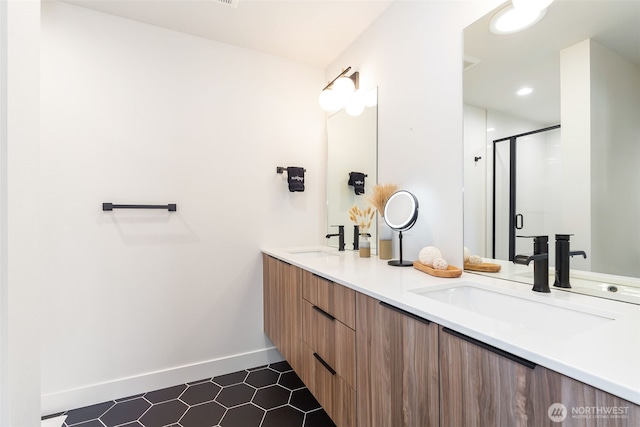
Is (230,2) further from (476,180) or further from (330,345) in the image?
(330,345)

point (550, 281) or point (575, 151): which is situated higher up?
point (575, 151)

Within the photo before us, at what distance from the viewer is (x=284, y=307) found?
1.90 metres

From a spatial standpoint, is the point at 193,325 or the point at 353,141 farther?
the point at 353,141

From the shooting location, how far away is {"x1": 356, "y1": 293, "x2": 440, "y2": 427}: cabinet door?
0.83 m

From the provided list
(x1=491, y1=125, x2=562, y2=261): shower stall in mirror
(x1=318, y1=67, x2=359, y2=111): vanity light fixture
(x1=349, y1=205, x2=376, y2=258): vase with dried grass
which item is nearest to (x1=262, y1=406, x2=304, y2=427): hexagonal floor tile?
(x1=349, y1=205, x2=376, y2=258): vase with dried grass

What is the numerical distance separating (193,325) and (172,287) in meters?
0.31

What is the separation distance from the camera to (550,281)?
1.10 metres

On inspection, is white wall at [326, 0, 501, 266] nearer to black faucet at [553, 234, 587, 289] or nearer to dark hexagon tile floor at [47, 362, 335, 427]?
black faucet at [553, 234, 587, 289]

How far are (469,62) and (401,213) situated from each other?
2.58 feet

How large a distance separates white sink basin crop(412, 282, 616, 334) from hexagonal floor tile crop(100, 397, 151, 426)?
5.84ft

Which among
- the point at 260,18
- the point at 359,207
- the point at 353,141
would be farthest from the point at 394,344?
the point at 260,18

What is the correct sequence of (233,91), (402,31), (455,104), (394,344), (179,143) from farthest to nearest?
(233,91) < (179,143) < (402,31) < (455,104) < (394,344)

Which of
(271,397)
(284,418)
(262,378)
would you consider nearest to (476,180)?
(284,418)

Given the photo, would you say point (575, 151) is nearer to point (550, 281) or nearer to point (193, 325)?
point (550, 281)
